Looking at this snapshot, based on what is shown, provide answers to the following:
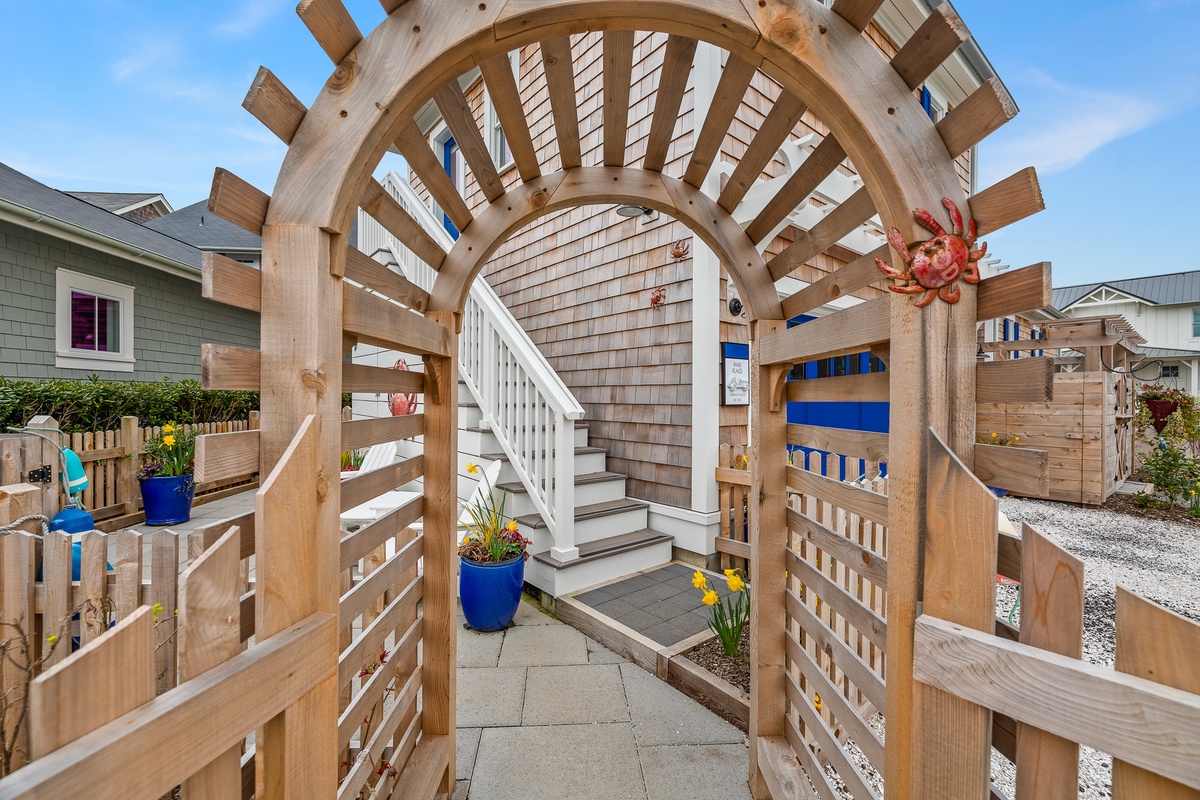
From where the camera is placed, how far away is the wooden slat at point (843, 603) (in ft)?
3.69

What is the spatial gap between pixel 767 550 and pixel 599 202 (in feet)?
4.04

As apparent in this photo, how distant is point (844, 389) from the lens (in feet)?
4.18

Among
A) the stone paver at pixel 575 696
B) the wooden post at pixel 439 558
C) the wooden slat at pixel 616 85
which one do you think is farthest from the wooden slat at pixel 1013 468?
the stone paver at pixel 575 696

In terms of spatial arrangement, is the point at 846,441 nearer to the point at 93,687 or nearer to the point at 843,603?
the point at 843,603

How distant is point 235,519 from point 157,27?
26661mm

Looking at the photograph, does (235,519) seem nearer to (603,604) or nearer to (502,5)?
(502,5)

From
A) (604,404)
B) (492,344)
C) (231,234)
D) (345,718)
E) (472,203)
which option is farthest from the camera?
(231,234)

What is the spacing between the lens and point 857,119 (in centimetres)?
93

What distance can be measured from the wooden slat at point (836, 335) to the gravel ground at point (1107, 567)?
1.59 m

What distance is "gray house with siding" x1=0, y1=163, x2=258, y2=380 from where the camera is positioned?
224 inches

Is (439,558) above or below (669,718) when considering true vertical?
above

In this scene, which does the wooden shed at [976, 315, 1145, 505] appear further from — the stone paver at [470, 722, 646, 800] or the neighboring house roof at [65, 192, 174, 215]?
the neighboring house roof at [65, 192, 174, 215]

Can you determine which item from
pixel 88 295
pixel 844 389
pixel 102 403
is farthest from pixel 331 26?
pixel 88 295

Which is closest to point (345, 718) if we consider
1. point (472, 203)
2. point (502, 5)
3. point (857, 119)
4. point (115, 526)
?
point (502, 5)
